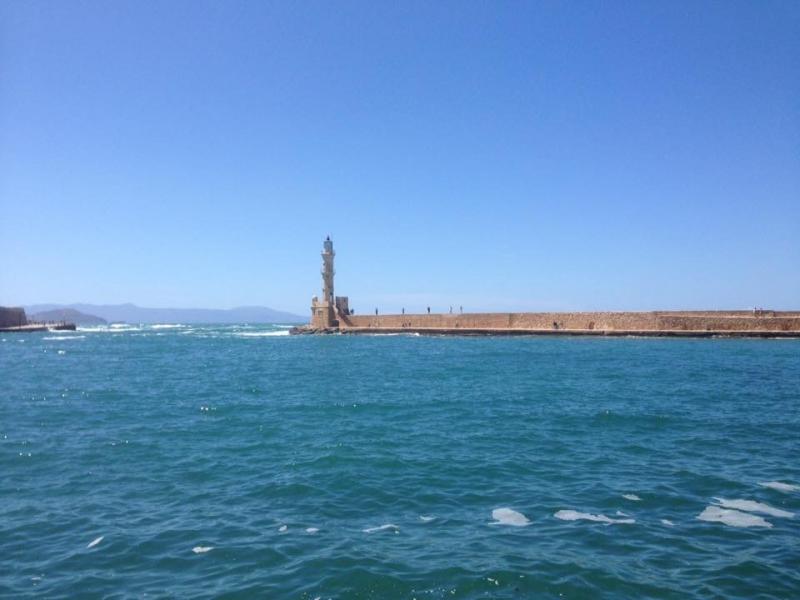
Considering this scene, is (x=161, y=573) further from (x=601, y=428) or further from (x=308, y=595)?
(x=601, y=428)

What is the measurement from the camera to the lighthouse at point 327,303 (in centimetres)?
6750

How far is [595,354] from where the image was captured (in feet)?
109

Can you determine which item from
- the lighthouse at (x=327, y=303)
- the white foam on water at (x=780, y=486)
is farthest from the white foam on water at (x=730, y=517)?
the lighthouse at (x=327, y=303)

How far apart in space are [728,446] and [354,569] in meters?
8.78

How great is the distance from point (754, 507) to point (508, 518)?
3.55 meters

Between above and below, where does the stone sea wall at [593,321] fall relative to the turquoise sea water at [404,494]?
above

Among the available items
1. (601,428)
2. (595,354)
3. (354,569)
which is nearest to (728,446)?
(601,428)

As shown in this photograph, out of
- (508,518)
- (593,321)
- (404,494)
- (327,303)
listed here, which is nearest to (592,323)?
(593,321)

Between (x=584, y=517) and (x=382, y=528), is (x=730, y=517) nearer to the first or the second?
(x=584, y=517)

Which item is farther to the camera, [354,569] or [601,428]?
[601,428]

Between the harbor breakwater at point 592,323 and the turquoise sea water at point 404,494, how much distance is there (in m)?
30.1

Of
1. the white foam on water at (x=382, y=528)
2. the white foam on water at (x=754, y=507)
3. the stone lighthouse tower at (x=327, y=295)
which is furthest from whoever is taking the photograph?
the stone lighthouse tower at (x=327, y=295)

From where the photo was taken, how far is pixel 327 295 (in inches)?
2680

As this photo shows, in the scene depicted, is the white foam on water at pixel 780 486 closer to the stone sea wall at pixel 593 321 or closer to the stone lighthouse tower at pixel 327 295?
the stone sea wall at pixel 593 321
